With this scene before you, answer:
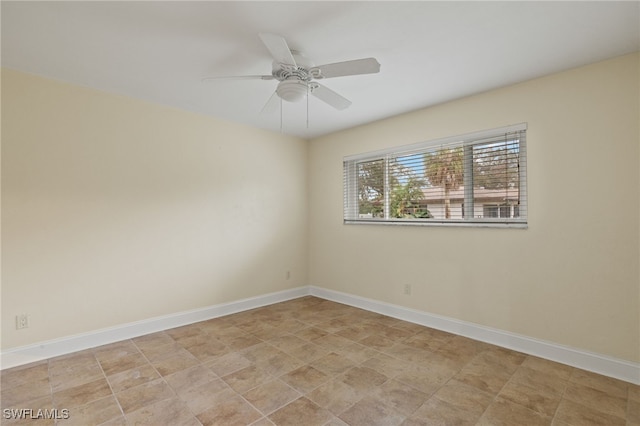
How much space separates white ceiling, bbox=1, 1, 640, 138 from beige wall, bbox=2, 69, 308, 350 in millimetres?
404

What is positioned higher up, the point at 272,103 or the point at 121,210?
the point at 272,103

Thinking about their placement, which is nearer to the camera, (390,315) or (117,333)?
(117,333)

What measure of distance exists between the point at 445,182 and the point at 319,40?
6.68ft

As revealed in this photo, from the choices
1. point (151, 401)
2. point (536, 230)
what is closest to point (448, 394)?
point (536, 230)

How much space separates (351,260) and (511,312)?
1.95 m

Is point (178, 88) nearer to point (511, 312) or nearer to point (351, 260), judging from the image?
point (351, 260)

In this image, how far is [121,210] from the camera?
3059 mm

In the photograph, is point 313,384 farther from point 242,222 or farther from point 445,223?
point 242,222

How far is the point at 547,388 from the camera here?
2.17 m

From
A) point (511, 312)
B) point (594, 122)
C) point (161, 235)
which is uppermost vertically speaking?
point (594, 122)

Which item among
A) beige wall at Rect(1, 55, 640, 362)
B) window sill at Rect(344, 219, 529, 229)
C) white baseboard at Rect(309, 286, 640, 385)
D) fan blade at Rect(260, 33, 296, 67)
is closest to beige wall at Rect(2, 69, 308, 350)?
beige wall at Rect(1, 55, 640, 362)

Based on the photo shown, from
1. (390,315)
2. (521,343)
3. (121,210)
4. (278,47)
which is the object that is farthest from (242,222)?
(521,343)

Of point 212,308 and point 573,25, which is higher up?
point 573,25

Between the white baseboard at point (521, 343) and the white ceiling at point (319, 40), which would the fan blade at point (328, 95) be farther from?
the white baseboard at point (521, 343)
